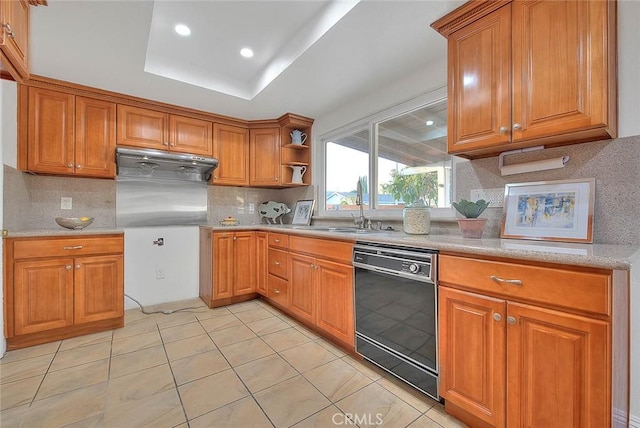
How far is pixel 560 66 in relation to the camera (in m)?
1.28

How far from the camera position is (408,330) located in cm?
156

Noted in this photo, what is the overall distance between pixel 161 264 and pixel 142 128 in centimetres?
150

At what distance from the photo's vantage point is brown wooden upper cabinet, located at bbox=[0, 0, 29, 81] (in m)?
1.28

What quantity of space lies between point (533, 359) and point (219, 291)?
2.71 m

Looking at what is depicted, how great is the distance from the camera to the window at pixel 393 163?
2.22 metres

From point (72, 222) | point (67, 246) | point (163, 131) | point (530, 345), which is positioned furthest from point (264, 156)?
point (530, 345)

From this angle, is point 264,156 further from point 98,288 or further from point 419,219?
point 419,219

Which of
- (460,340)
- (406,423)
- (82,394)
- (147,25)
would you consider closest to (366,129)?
(147,25)

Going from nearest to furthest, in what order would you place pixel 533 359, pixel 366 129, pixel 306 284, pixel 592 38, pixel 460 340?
pixel 533 359, pixel 592 38, pixel 460 340, pixel 306 284, pixel 366 129

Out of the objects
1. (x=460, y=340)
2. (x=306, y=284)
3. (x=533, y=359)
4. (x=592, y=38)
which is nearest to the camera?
(x=533, y=359)

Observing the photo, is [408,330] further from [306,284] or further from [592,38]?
[592,38]

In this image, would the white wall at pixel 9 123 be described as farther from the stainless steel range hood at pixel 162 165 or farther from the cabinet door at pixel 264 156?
the cabinet door at pixel 264 156

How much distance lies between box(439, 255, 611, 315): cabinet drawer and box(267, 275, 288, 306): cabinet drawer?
1.66 m

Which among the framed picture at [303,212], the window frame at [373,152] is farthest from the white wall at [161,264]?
the window frame at [373,152]
